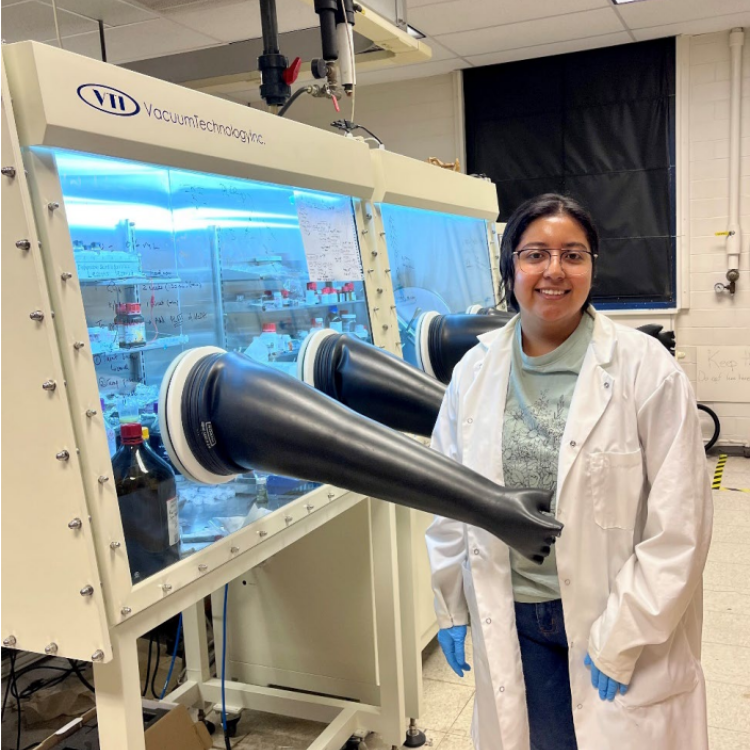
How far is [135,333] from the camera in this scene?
4.43 feet

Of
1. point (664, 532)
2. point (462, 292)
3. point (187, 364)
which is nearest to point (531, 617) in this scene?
point (664, 532)

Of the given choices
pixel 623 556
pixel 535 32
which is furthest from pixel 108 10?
pixel 623 556

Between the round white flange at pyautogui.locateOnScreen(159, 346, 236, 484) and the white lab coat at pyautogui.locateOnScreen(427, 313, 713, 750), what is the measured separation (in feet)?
1.74

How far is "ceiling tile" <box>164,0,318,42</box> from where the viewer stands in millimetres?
3805

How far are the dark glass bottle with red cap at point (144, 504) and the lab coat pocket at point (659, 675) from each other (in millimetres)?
832

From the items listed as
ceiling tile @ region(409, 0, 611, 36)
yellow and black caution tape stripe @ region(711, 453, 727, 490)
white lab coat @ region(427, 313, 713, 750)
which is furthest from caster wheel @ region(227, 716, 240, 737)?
ceiling tile @ region(409, 0, 611, 36)

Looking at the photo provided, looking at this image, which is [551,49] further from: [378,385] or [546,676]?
[546,676]

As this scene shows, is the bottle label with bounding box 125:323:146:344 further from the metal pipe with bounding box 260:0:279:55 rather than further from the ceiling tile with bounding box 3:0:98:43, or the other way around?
the ceiling tile with bounding box 3:0:98:43

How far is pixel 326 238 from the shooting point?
1.92 metres

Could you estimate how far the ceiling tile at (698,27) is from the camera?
4445 mm

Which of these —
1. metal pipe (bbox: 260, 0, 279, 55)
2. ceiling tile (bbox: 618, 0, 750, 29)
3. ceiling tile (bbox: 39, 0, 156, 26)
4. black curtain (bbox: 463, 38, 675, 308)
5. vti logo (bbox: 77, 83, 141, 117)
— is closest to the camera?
vti logo (bbox: 77, 83, 141, 117)

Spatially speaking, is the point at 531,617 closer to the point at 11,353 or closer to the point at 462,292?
the point at 11,353

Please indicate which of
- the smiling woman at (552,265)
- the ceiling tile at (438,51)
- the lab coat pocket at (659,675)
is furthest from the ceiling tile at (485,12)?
the lab coat pocket at (659,675)

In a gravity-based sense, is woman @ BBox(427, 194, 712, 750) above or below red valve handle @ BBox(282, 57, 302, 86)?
below
